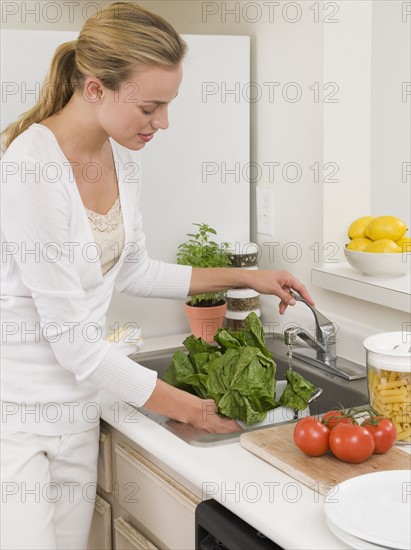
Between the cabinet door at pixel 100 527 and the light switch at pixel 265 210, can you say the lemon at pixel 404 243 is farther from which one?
the cabinet door at pixel 100 527

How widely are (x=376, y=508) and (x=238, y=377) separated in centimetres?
47

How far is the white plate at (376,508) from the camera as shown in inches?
42.2

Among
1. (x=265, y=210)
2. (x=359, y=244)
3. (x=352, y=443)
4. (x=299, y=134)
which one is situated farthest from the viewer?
(x=265, y=210)

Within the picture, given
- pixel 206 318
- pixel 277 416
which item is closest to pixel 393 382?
pixel 277 416

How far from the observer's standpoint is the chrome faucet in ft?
5.81

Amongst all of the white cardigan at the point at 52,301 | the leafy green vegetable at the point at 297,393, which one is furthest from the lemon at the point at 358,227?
the white cardigan at the point at 52,301

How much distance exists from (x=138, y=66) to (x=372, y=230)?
0.71m

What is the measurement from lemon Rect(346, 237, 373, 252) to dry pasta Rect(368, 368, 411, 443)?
1.53ft

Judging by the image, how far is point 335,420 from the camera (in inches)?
52.9

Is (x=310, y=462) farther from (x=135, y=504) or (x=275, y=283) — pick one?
(x=275, y=283)

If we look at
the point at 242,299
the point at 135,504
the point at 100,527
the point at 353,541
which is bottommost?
the point at 100,527

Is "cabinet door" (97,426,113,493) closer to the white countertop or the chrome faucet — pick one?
the white countertop

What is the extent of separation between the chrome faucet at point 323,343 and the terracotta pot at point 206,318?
262 mm

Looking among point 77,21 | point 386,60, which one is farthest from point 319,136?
point 77,21
